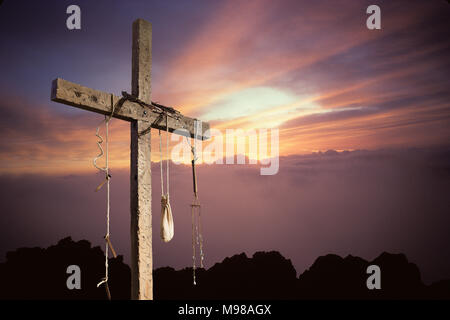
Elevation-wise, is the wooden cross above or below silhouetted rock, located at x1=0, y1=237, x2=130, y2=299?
above

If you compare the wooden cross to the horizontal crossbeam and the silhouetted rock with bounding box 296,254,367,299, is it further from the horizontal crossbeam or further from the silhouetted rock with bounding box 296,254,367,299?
the silhouetted rock with bounding box 296,254,367,299

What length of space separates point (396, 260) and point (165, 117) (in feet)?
28.4

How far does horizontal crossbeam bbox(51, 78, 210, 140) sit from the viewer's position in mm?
2273

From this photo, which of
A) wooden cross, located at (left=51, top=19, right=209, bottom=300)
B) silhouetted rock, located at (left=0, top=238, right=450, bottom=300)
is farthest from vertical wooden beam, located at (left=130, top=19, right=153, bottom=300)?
silhouetted rock, located at (left=0, top=238, right=450, bottom=300)

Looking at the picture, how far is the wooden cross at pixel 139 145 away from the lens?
2643 millimetres

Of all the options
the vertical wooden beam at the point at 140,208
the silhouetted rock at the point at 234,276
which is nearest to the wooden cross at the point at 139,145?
the vertical wooden beam at the point at 140,208

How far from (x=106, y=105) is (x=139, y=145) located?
1.53ft

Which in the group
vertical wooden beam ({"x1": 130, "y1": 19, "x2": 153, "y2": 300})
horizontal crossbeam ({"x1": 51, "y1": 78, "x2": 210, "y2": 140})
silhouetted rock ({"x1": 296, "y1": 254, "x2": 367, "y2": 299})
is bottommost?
silhouetted rock ({"x1": 296, "y1": 254, "x2": 367, "y2": 299})

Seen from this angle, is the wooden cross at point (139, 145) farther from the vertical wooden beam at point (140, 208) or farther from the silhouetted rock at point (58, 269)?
the silhouetted rock at point (58, 269)

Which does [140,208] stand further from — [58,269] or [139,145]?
[58,269]

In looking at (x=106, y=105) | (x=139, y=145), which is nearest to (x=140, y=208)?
(x=139, y=145)

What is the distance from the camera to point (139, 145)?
9.29 feet

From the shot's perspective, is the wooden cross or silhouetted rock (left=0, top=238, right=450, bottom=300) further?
silhouetted rock (left=0, top=238, right=450, bottom=300)
